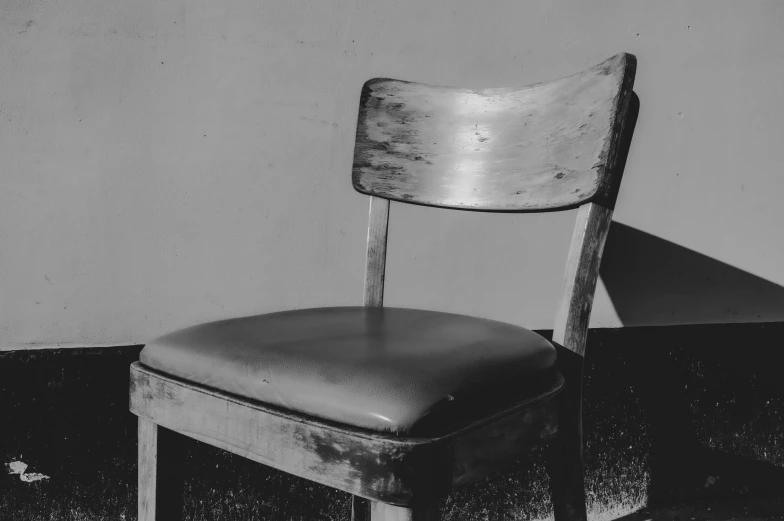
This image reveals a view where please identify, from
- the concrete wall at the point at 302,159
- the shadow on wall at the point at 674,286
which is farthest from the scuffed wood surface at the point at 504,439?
the shadow on wall at the point at 674,286

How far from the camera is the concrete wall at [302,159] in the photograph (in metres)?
1.11

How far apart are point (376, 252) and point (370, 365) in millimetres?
462

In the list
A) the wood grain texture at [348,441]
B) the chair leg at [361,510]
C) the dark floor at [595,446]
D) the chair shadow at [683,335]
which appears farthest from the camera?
the chair shadow at [683,335]

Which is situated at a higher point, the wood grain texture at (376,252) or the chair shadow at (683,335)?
the wood grain texture at (376,252)

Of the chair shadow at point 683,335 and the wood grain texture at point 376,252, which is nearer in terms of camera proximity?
the wood grain texture at point 376,252

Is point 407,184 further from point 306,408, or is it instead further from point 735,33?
point 735,33

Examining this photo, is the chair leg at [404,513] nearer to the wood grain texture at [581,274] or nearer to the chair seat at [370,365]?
the chair seat at [370,365]

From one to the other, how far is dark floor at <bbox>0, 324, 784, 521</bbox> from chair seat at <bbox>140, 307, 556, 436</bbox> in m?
0.49

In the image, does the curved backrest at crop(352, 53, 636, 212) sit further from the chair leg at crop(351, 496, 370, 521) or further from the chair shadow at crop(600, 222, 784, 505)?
the chair shadow at crop(600, 222, 784, 505)

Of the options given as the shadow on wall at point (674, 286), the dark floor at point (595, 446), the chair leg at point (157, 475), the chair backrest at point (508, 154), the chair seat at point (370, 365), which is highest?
Result: the chair backrest at point (508, 154)

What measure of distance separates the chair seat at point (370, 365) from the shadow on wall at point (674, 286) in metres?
0.78

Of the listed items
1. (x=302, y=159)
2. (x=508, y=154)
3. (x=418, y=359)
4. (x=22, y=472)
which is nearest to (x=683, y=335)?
(x=508, y=154)

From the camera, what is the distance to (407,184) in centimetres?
102

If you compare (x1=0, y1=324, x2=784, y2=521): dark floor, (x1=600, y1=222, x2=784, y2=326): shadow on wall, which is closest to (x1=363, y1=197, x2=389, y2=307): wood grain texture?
(x1=0, y1=324, x2=784, y2=521): dark floor
